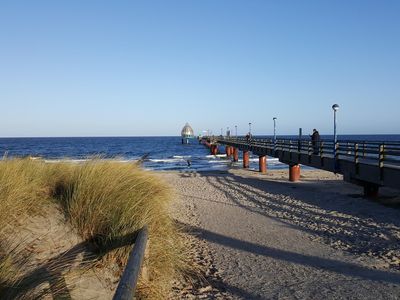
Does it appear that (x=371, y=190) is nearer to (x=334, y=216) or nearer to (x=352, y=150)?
(x=352, y=150)

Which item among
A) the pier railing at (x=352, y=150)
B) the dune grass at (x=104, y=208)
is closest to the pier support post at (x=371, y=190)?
the pier railing at (x=352, y=150)

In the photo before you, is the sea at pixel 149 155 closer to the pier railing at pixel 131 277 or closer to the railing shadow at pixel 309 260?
the railing shadow at pixel 309 260

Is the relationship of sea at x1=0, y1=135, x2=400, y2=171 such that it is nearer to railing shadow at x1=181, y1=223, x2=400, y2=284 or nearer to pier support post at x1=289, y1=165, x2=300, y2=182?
railing shadow at x1=181, y1=223, x2=400, y2=284

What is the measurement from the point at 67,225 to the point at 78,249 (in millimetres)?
→ 539

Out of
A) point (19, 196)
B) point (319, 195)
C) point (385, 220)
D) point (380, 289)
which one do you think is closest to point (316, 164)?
point (319, 195)

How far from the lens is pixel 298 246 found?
8.14 m

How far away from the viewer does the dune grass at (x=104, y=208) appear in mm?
5520

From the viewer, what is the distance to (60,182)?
7.18 metres

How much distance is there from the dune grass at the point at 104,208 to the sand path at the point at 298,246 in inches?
30.8

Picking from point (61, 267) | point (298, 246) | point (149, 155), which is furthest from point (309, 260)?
point (149, 155)

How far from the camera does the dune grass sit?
552cm

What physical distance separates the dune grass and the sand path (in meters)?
0.78

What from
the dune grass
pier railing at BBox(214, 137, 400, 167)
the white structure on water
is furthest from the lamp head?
the white structure on water

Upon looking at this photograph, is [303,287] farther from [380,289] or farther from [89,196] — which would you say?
[89,196]
